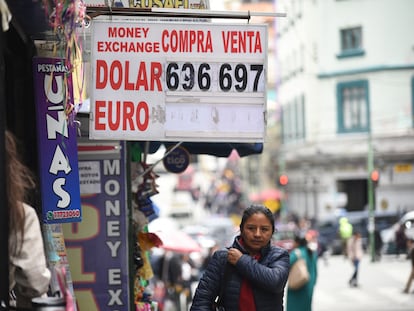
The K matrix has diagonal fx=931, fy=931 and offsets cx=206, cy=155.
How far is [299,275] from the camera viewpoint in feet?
35.8

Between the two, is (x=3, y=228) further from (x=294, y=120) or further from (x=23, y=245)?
(x=294, y=120)

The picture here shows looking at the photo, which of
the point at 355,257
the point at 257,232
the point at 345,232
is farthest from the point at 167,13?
the point at 345,232

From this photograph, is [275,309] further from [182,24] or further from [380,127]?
[380,127]

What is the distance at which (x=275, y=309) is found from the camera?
5.79 metres

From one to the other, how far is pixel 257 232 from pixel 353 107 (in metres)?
42.3

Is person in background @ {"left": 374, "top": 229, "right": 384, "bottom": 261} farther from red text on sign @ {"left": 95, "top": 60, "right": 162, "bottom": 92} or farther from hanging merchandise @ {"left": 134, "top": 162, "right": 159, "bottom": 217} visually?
red text on sign @ {"left": 95, "top": 60, "right": 162, "bottom": 92}

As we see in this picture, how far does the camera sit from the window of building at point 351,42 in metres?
46.9

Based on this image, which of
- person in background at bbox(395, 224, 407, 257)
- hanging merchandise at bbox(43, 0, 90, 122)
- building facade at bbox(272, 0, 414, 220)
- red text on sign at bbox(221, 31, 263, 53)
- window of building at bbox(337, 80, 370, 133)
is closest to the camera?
hanging merchandise at bbox(43, 0, 90, 122)

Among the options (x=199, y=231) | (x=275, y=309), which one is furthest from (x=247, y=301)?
(x=199, y=231)

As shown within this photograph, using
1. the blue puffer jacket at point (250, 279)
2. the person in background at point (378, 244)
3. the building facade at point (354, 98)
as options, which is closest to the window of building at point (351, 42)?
the building facade at point (354, 98)

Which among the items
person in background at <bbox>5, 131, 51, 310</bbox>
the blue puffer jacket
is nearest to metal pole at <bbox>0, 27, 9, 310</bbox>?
person in background at <bbox>5, 131, 51, 310</bbox>

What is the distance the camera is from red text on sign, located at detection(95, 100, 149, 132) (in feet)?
20.1

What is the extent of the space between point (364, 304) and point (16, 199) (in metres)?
18.0

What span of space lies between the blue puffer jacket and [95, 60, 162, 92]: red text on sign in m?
1.22
